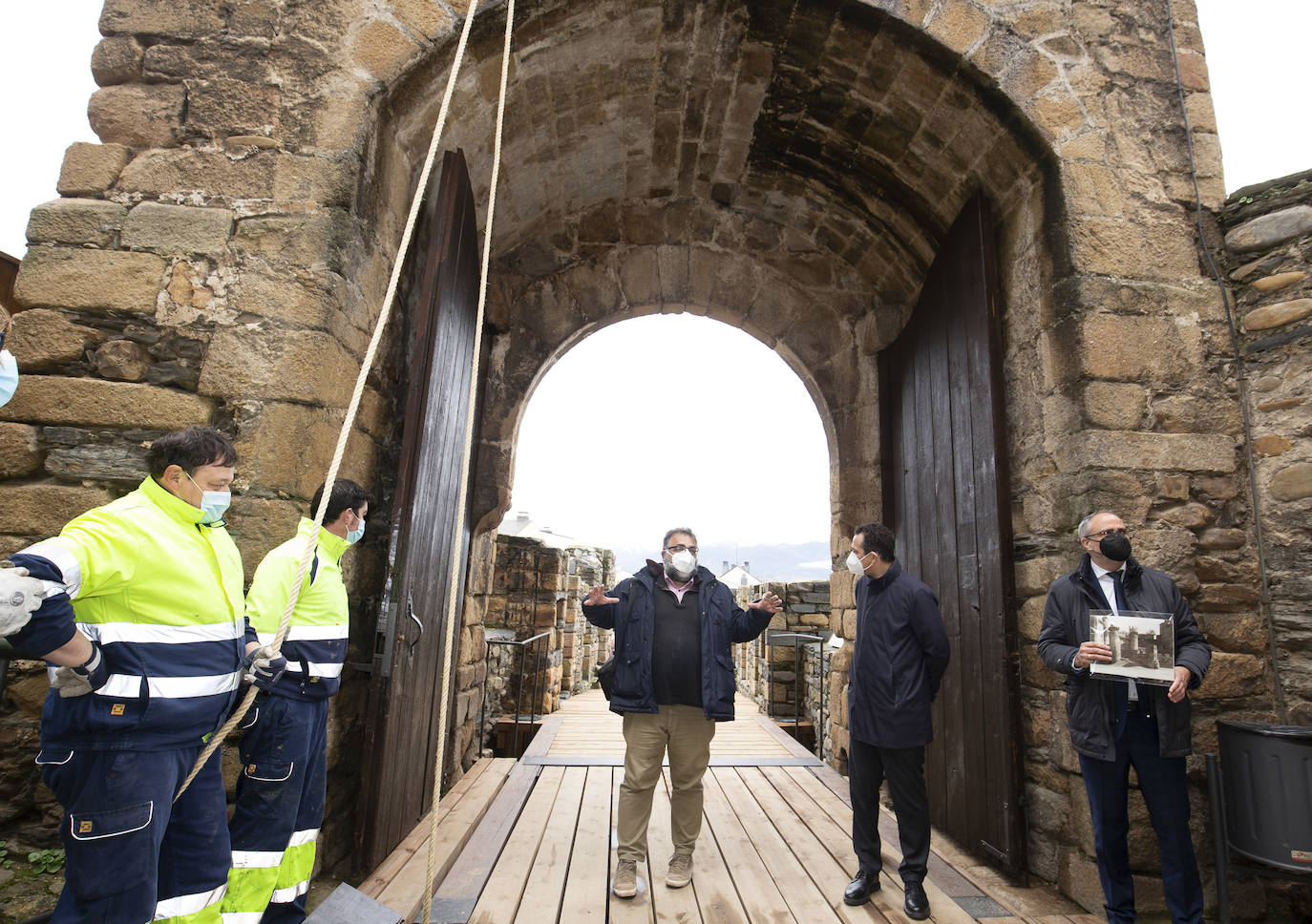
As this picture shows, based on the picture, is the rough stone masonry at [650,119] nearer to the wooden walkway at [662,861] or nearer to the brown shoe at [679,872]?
the wooden walkway at [662,861]

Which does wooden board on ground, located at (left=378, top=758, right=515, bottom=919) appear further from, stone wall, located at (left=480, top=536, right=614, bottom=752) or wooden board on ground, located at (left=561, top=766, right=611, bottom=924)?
stone wall, located at (left=480, top=536, right=614, bottom=752)

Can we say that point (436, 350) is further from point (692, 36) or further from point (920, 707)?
point (920, 707)

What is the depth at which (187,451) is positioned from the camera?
1.63m

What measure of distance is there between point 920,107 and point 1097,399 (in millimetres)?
1669

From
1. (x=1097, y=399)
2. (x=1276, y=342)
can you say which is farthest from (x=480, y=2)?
(x=1276, y=342)

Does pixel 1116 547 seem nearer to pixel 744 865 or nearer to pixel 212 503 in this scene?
pixel 744 865

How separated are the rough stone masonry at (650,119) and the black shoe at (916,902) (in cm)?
60

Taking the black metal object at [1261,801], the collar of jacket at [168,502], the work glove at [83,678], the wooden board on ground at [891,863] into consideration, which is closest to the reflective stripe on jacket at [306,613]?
the collar of jacket at [168,502]

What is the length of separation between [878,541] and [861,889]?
50.6 inches

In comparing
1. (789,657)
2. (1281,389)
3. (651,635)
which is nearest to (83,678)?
(651,635)

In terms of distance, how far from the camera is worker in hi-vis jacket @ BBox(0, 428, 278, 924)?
1.35 meters

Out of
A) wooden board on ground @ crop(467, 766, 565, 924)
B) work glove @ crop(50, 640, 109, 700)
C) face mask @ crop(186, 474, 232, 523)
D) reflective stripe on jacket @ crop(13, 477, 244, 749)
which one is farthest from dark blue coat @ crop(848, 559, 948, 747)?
work glove @ crop(50, 640, 109, 700)

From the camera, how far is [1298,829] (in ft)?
7.27

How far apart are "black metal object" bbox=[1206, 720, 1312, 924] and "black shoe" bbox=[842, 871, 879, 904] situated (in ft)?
3.55
